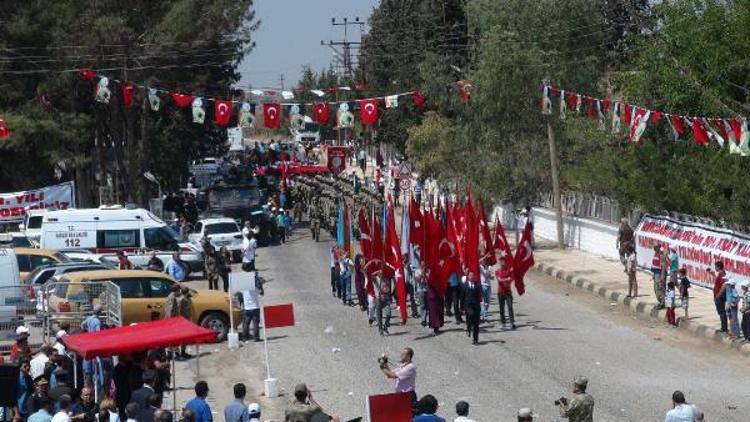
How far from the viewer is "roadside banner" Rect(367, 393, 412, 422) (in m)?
14.9

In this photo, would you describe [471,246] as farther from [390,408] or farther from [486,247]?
[390,408]

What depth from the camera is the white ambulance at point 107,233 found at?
41625mm

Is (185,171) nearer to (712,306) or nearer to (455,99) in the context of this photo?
(455,99)

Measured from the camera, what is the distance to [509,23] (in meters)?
49.4

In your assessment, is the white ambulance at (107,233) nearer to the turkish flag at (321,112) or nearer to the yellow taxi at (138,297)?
the turkish flag at (321,112)

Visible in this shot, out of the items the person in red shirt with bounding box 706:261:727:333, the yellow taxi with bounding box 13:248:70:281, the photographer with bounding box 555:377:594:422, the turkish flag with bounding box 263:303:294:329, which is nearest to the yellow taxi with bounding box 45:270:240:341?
the turkish flag with bounding box 263:303:294:329

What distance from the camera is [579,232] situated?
156 ft

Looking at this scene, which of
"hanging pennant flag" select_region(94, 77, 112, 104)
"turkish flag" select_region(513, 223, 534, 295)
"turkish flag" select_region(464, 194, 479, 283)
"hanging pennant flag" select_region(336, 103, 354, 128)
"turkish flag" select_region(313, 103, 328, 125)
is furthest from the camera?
"hanging pennant flag" select_region(336, 103, 354, 128)

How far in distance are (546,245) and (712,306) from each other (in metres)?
17.0

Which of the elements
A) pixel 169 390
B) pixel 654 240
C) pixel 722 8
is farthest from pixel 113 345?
pixel 722 8

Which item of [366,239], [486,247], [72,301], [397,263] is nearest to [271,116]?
[366,239]

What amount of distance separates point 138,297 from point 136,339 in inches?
394

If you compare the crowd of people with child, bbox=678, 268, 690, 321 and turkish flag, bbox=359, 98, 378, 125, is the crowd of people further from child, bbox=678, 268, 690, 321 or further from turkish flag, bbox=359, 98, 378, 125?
turkish flag, bbox=359, 98, 378, 125

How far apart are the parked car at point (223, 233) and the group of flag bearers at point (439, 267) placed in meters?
15.0
